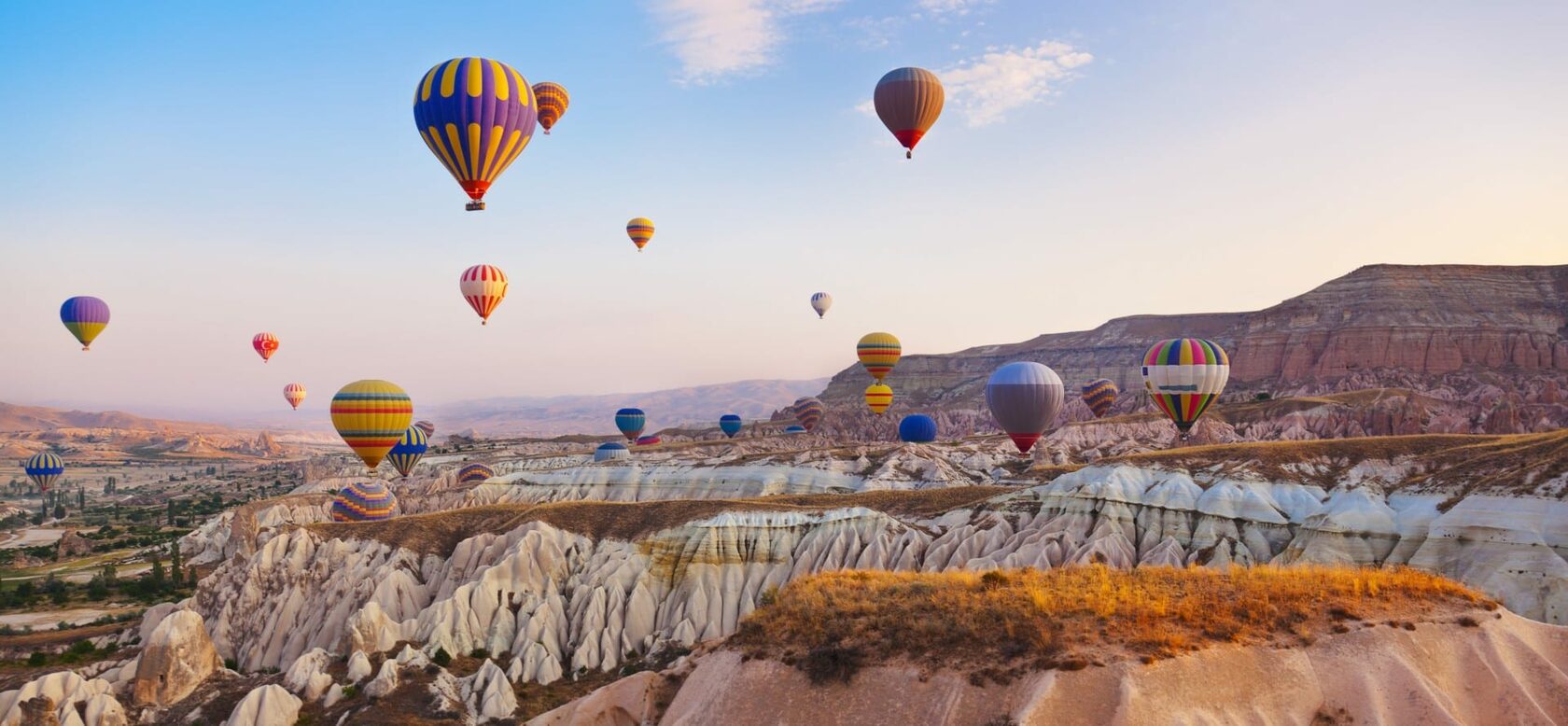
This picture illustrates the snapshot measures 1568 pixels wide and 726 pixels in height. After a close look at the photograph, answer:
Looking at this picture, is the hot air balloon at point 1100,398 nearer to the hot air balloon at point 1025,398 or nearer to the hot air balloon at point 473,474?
the hot air balloon at point 1025,398

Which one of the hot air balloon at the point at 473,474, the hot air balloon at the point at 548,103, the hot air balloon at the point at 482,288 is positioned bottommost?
the hot air balloon at the point at 473,474

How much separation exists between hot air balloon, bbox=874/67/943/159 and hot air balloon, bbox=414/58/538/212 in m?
21.9

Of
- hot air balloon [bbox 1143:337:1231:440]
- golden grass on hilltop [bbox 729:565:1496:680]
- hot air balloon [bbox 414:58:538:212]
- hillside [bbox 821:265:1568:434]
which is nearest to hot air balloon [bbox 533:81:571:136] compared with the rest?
hot air balloon [bbox 414:58:538:212]

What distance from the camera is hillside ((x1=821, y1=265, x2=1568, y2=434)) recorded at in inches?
4744

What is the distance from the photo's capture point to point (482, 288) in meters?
64.9

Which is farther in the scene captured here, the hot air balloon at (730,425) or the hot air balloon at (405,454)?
the hot air balloon at (730,425)

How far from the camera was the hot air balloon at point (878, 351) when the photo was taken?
91.6 metres

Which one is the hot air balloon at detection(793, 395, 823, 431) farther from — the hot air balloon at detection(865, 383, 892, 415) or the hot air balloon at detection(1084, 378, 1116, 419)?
the hot air balloon at detection(1084, 378, 1116, 419)

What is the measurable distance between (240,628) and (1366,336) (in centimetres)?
14279

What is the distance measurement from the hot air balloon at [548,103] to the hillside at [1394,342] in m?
86.8

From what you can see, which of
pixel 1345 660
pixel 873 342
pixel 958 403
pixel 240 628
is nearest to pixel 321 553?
pixel 240 628

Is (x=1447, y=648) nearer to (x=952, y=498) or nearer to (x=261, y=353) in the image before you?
(x=952, y=498)

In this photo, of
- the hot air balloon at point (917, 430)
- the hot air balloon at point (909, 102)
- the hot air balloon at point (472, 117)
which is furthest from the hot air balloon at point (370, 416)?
the hot air balloon at point (917, 430)

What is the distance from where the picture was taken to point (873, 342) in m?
91.5
